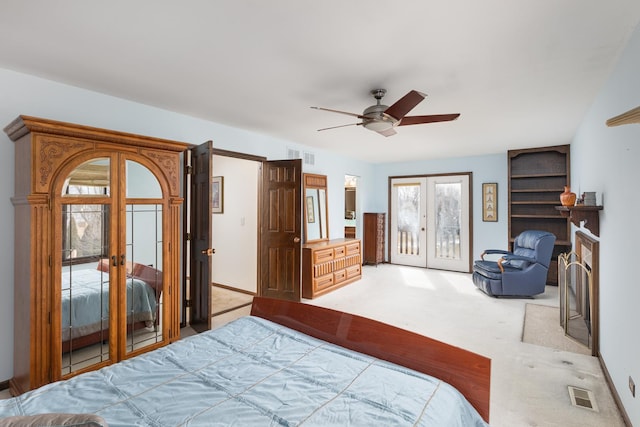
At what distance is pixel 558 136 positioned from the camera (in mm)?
4809

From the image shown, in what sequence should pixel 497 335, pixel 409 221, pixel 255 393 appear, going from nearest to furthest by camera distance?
pixel 255 393, pixel 497 335, pixel 409 221

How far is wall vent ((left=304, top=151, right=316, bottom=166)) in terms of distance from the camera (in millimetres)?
5577

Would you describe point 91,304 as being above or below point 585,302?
above

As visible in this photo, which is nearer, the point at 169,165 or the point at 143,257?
the point at 143,257

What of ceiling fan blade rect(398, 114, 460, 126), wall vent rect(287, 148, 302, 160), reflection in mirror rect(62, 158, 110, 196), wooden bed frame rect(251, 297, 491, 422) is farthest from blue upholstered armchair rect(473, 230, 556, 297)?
reflection in mirror rect(62, 158, 110, 196)

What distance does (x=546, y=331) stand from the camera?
3.49m

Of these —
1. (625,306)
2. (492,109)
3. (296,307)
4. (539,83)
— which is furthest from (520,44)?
(296,307)

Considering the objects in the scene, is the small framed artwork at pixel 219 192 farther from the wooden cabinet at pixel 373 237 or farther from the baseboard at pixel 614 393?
the baseboard at pixel 614 393

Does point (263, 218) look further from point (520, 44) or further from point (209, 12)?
point (520, 44)

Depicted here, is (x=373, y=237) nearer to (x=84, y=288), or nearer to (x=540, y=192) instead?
(x=540, y=192)

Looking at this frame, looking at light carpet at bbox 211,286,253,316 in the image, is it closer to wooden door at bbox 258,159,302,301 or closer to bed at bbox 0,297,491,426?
wooden door at bbox 258,159,302,301

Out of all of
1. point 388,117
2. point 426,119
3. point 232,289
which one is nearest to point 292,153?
point 232,289

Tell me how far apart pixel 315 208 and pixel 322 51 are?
375 cm

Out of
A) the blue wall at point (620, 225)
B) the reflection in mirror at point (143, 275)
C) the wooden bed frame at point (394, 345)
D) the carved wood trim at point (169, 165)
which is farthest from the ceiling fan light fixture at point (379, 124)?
the reflection in mirror at point (143, 275)
